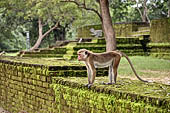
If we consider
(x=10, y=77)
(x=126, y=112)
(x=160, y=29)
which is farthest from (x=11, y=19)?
(x=126, y=112)

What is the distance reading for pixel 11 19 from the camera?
31531 millimetres

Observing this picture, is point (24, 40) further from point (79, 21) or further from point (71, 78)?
point (71, 78)

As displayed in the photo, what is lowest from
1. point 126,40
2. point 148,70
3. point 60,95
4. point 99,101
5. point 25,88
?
point 148,70

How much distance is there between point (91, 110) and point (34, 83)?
2331mm

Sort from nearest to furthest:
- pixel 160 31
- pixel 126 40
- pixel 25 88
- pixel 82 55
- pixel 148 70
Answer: pixel 82 55 < pixel 25 88 < pixel 148 70 < pixel 160 31 < pixel 126 40

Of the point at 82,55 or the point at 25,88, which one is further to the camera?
the point at 25,88

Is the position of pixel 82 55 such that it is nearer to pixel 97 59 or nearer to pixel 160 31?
pixel 97 59

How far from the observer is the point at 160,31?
57.4 ft

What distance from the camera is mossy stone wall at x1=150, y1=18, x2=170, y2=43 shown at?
16875 millimetres

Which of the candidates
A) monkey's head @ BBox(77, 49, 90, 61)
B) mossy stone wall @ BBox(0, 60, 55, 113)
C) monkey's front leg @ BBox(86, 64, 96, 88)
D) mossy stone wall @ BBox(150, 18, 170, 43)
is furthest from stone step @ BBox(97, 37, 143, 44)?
monkey's head @ BBox(77, 49, 90, 61)

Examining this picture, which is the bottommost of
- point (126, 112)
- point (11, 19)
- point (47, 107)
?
point (47, 107)

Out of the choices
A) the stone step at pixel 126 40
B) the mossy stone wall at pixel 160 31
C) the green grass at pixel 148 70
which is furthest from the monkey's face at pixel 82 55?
the stone step at pixel 126 40

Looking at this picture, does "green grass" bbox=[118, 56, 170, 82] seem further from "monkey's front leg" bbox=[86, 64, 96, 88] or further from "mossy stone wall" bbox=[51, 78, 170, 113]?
"monkey's front leg" bbox=[86, 64, 96, 88]

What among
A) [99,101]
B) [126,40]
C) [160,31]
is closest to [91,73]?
[99,101]
